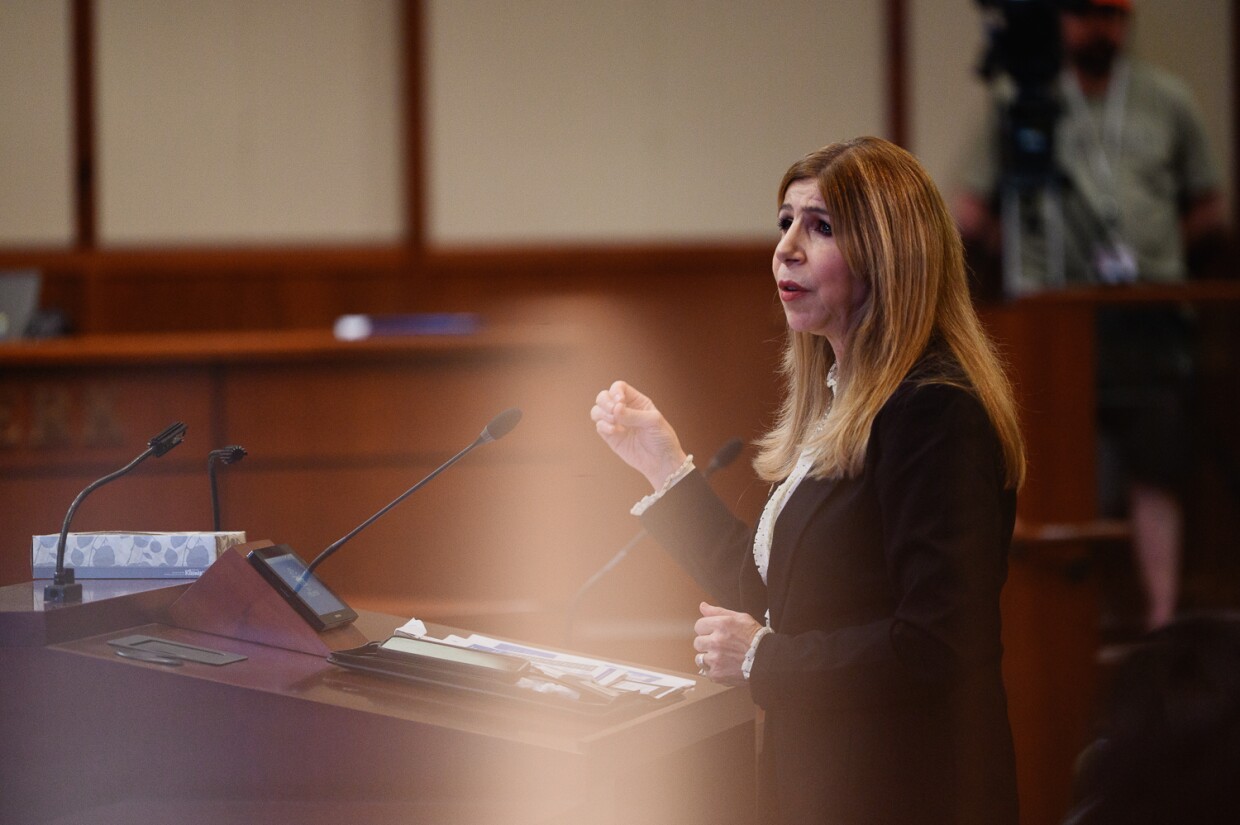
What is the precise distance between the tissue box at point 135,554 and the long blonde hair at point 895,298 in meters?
0.56

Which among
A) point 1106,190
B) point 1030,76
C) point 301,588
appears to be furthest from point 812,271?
A: point 1106,190

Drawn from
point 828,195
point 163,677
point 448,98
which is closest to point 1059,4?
point 448,98

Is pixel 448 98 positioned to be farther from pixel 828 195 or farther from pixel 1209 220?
pixel 828 195

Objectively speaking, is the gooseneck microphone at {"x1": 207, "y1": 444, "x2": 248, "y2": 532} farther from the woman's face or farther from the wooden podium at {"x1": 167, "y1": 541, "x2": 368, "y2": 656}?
the woman's face

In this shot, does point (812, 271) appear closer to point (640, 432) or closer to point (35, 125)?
point (640, 432)

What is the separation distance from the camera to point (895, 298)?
1.12 metres

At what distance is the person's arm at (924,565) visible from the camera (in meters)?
1.05

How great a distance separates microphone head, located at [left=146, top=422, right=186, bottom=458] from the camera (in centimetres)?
112

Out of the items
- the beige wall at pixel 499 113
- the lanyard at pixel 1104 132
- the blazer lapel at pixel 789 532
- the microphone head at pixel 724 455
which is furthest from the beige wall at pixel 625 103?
the blazer lapel at pixel 789 532

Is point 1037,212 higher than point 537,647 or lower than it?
higher

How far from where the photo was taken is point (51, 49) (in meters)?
4.12

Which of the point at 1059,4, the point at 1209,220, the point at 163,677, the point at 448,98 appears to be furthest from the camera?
the point at 448,98

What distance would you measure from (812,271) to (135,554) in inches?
26.4

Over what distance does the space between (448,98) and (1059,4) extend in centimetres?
193
